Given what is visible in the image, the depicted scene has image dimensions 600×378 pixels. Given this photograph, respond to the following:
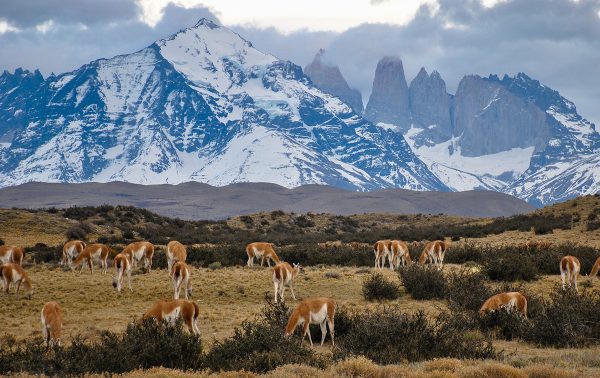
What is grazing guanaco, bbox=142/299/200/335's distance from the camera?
55.3 feet

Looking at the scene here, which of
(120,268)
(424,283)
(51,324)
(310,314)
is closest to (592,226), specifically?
(424,283)

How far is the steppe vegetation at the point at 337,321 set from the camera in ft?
46.6

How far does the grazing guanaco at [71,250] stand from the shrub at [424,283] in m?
15.1

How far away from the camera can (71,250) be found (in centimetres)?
3266

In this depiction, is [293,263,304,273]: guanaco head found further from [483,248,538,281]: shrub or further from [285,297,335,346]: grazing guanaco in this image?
[285,297,335,346]: grazing guanaco

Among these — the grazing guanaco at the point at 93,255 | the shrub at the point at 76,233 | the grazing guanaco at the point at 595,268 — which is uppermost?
the shrub at the point at 76,233

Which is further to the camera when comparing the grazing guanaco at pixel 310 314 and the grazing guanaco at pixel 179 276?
the grazing guanaco at pixel 179 276

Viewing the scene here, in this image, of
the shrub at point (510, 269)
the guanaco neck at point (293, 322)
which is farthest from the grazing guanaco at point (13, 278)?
the shrub at point (510, 269)

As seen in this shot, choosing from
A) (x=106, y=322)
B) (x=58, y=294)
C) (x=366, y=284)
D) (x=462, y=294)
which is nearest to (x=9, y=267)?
(x=58, y=294)

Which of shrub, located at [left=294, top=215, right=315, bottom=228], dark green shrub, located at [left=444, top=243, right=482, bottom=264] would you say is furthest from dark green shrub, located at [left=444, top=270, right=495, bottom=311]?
shrub, located at [left=294, top=215, right=315, bottom=228]

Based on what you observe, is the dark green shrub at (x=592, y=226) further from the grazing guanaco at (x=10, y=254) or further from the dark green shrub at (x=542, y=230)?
the grazing guanaco at (x=10, y=254)

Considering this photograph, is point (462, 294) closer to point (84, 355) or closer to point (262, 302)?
point (262, 302)

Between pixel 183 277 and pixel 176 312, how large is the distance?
6365 mm

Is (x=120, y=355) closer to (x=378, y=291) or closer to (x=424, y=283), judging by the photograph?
(x=378, y=291)
